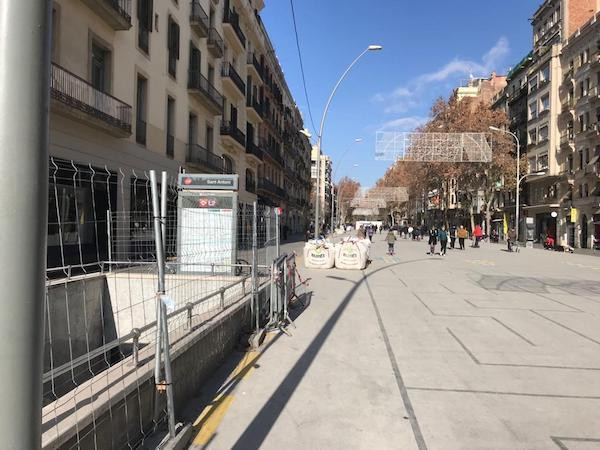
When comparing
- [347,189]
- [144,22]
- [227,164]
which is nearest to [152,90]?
[144,22]

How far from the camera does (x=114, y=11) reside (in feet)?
55.0

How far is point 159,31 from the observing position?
21.9 metres

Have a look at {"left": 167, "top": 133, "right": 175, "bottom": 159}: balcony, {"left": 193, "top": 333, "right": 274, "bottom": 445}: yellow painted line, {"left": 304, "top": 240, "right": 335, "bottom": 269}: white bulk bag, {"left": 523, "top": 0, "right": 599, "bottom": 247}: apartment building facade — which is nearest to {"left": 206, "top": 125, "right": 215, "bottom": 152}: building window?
{"left": 167, "top": 133, "right": 175, "bottom": 159}: balcony

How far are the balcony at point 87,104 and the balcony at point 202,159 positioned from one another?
23.7 ft

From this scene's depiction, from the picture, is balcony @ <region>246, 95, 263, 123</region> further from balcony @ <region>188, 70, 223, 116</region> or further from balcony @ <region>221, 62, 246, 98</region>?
balcony @ <region>188, 70, 223, 116</region>

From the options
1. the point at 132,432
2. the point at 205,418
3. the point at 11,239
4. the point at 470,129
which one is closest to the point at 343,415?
the point at 205,418

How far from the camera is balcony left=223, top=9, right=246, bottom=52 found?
3125cm

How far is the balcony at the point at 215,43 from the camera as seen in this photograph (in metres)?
28.2

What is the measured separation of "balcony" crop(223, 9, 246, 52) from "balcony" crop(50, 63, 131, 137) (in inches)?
590

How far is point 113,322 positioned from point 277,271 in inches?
190

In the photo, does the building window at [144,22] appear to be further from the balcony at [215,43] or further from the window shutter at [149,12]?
the balcony at [215,43]

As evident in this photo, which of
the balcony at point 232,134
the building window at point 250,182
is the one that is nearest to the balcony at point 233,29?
the balcony at point 232,134

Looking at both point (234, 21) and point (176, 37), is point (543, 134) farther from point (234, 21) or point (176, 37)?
point (176, 37)

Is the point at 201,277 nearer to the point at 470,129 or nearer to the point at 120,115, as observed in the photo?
the point at 120,115
